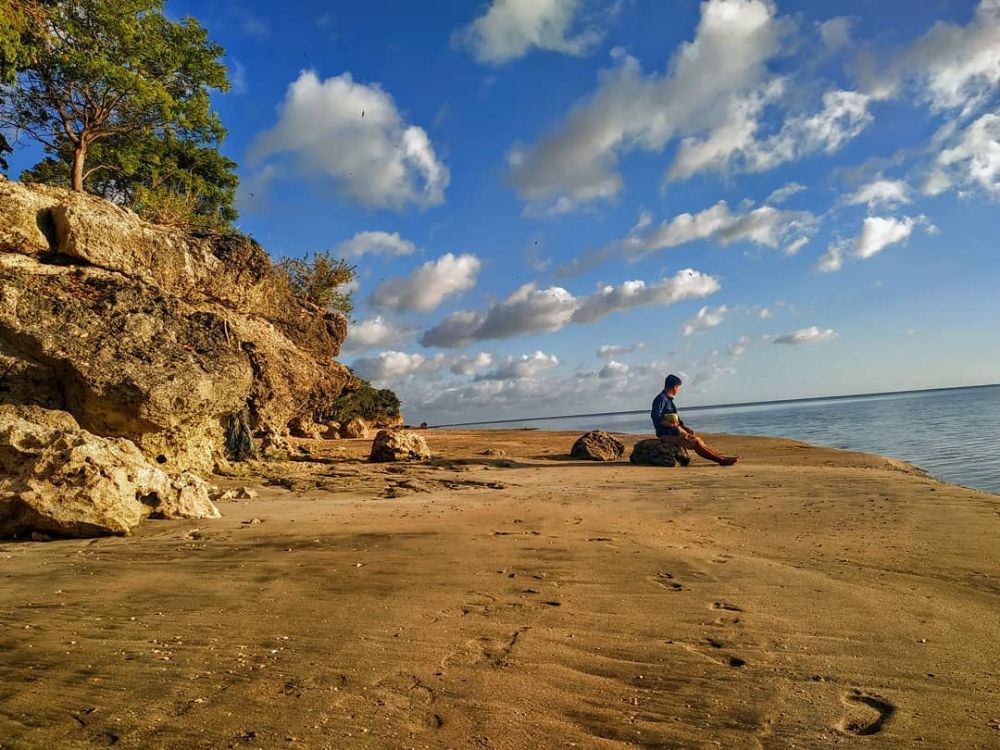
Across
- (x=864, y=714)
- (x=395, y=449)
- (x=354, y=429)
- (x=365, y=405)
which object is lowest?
(x=864, y=714)

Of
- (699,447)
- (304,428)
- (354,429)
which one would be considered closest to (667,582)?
(699,447)

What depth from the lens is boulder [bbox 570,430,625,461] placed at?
15.4 metres

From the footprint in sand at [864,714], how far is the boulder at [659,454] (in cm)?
1076

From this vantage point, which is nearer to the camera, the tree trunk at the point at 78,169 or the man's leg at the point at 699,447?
the man's leg at the point at 699,447

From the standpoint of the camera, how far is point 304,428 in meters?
18.5

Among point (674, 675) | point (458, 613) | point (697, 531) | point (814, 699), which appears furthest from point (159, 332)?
point (814, 699)

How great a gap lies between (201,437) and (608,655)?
8378 millimetres

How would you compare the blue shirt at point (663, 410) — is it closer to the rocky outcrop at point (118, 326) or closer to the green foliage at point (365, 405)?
the rocky outcrop at point (118, 326)

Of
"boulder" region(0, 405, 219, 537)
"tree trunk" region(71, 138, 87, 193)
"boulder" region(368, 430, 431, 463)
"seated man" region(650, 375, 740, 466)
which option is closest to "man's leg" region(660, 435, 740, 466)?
"seated man" region(650, 375, 740, 466)

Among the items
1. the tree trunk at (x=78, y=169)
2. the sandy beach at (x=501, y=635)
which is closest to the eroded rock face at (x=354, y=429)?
the tree trunk at (x=78, y=169)

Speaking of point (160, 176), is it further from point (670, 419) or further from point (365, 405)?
point (670, 419)

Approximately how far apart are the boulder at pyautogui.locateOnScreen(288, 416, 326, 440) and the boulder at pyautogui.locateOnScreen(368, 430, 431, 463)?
216 inches

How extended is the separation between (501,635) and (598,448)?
12863 mm

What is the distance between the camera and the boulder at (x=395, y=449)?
13.5 metres
